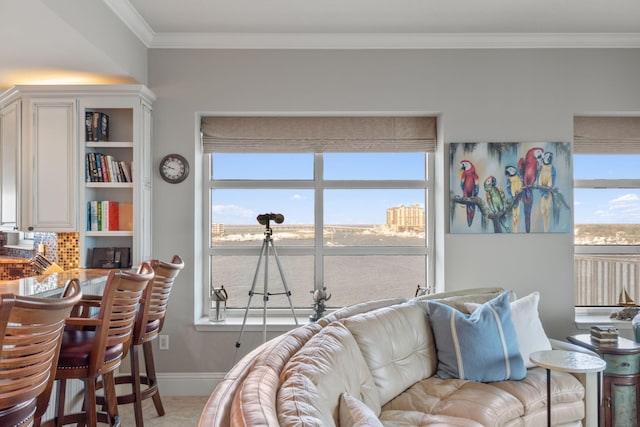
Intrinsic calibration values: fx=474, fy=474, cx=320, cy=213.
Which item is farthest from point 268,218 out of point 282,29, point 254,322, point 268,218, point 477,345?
point 477,345

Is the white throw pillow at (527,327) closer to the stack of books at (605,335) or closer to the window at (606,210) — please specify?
the stack of books at (605,335)

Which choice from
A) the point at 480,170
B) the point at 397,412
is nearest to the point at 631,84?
the point at 480,170

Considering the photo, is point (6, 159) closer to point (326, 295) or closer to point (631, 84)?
point (326, 295)

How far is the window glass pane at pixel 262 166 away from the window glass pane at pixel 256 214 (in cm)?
13

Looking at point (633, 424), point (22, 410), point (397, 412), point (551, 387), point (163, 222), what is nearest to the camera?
point (22, 410)

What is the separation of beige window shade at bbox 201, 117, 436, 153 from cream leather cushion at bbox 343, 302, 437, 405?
4.97 feet

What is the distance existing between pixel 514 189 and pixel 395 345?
6.00ft

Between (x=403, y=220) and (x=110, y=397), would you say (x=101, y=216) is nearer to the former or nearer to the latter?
(x=110, y=397)

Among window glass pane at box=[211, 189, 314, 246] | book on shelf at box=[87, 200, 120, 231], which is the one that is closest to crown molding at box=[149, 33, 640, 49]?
window glass pane at box=[211, 189, 314, 246]

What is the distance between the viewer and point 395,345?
258 cm

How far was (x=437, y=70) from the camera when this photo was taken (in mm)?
3742

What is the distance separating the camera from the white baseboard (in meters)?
3.68

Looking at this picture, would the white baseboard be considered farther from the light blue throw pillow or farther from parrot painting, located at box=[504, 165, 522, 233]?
parrot painting, located at box=[504, 165, 522, 233]

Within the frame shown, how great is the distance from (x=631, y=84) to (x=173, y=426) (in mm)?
4230
